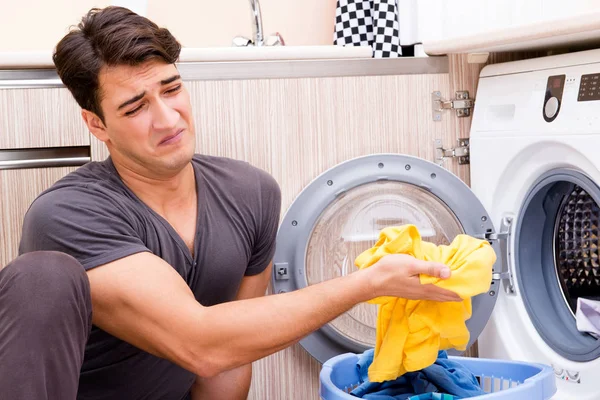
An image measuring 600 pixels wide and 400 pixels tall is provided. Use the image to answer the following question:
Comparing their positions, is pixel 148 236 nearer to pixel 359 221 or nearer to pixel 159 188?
pixel 159 188

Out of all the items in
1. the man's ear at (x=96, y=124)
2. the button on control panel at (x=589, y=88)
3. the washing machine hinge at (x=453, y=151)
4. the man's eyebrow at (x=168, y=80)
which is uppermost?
the man's eyebrow at (x=168, y=80)

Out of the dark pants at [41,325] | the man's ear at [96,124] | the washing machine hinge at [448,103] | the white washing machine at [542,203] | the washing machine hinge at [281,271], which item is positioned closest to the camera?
the dark pants at [41,325]

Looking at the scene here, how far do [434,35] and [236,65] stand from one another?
A: 1086 millimetres

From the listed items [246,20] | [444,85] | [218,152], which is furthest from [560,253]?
[246,20]

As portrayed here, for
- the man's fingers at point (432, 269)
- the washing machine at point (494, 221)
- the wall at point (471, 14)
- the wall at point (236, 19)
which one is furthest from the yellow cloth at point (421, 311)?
the wall at point (236, 19)

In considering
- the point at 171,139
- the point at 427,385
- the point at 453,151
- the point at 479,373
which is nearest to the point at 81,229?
the point at 171,139

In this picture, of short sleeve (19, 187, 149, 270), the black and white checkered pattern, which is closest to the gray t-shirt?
short sleeve (19, 187, 149, 270)

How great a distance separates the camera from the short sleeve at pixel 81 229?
1217 millimetres

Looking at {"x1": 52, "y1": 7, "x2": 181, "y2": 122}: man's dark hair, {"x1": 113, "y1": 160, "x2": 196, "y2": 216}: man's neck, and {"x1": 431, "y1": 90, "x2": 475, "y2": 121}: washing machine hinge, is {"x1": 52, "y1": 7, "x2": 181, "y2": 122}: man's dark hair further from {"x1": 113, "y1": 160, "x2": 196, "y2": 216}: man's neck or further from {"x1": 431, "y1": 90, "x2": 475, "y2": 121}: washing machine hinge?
{"x1": 431, "y1": 90, "x2": 475, "y2": 121}: washing machine hinge

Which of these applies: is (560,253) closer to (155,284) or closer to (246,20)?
(155,284)

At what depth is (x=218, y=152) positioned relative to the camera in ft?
5.70

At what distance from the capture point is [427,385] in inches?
54.1

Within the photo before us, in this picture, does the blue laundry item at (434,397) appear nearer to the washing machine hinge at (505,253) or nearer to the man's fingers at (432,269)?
the man's fingers at (432,269)

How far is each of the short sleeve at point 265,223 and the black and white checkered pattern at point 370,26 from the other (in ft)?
4.02
